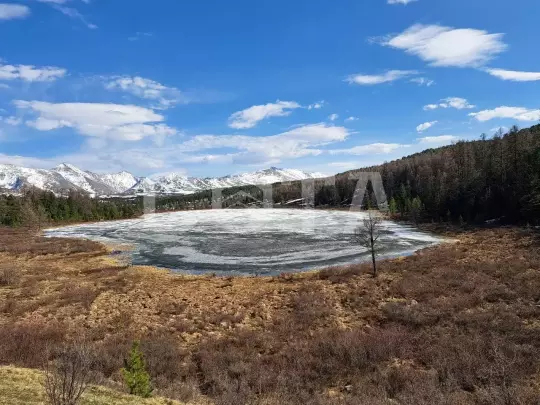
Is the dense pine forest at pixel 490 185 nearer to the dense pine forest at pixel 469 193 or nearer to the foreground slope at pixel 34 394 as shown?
the dense pine forest at pixel 469 193

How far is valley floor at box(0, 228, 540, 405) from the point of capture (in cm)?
1296

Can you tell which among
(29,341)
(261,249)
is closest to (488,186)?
(261,249)

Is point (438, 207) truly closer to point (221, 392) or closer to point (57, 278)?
point (57, 278)

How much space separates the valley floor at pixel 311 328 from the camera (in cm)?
1296

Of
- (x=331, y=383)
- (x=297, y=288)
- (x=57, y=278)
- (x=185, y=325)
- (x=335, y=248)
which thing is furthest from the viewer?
(x=335, y=248)

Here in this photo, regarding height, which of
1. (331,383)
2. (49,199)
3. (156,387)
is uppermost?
(49,199)

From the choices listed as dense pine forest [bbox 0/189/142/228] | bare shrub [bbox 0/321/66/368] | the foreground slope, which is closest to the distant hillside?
bare shrub [bbox 0/321/66/368]

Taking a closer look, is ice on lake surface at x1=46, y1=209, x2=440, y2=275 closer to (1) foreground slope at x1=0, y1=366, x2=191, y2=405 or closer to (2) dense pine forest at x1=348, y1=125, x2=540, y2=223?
(2) dense pine forest at x1=348, y1=125, x2=540, y2=223

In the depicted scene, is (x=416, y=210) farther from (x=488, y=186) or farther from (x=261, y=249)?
(x=261, y=249)

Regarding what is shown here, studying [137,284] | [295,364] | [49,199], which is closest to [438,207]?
[137,284]

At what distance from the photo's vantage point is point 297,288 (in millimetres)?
29828

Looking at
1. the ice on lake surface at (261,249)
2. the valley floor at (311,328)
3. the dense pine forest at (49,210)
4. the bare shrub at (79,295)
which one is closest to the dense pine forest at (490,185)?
the ice on lake surface at (261,249)

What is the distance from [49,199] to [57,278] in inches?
3953

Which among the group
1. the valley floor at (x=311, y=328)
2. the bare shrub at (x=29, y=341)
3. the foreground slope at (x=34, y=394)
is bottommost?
the valley floor at (x=311, y=328)
